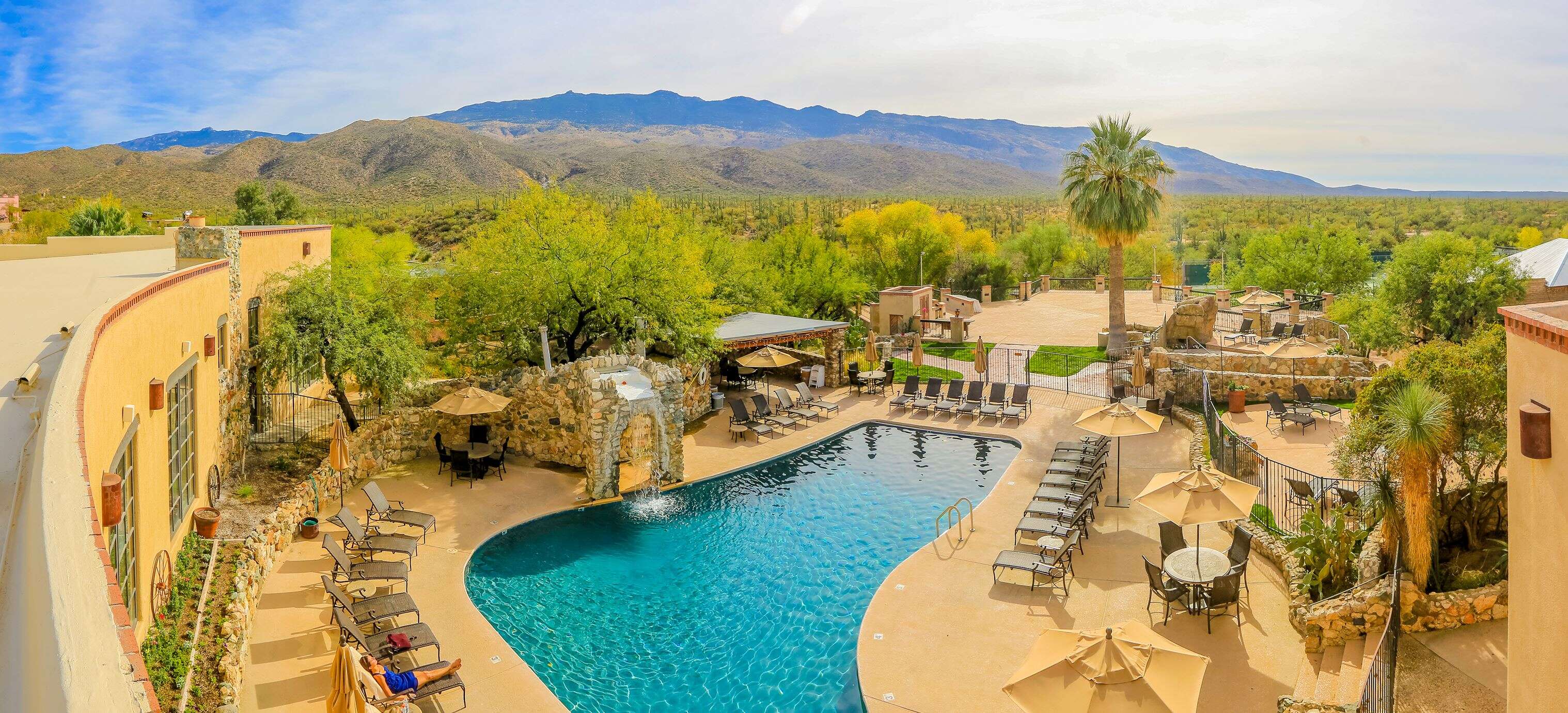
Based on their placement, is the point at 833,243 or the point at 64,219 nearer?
the point at 64,219

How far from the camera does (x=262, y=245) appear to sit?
21484mm

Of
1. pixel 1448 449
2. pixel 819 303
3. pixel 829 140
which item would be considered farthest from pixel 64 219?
pixel 829 140

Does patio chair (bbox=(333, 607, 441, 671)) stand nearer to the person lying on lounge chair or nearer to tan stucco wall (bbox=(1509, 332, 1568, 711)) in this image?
the person lying on lounge chair

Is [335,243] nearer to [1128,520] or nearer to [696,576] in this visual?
[696,576]

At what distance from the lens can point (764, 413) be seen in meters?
24.5

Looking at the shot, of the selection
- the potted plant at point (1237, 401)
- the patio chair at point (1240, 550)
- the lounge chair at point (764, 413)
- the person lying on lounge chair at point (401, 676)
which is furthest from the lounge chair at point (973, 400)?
the person lying on lounge chair at point (401, 676)

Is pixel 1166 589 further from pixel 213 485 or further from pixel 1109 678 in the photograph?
pixel 213 485

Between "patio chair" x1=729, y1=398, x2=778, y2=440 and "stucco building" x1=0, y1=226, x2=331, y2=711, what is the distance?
11.5m

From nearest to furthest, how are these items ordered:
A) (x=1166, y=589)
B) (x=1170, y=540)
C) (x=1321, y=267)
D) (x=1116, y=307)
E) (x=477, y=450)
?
(x=1166, y=589) < (x=1170, y=540) < (x=477, y=450) < (x=1116, y=307) < (x=1321, y=267)

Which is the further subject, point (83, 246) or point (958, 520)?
point (83, 246)

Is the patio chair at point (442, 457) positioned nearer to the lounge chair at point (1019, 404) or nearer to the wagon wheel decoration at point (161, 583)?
the wagon wheel decoration at point (161, 583)

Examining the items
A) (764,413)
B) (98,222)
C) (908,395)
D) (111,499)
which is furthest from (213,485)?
(98,222)

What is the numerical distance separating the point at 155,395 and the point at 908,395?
770 inches

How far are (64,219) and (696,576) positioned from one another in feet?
157
